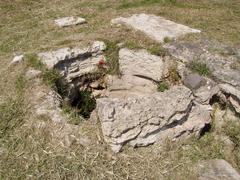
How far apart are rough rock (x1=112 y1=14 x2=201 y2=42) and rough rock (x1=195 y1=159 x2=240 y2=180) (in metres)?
2.98

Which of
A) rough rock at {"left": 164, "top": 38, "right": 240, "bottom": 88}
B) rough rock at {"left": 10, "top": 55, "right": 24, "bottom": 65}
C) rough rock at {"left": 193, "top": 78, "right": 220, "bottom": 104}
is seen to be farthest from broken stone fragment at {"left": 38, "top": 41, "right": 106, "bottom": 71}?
rough rock at {"left": 193, "top": 78, "right": 220, "bottom": 104}

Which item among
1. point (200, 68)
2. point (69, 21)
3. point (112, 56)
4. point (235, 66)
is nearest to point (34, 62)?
point (112, 56)

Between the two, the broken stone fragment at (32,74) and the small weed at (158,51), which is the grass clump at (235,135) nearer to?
the small weed at (158,51)

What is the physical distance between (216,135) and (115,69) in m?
2.45

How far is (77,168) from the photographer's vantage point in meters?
4.98

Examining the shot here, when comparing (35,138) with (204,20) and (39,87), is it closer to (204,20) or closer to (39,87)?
(39,87)

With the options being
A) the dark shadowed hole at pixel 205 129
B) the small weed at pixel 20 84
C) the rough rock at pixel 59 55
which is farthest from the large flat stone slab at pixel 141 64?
the small weed at pixel 20 84

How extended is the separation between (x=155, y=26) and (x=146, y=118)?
326 cm

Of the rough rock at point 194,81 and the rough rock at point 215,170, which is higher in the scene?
the rough rock at point 194,81

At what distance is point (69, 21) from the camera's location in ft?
28.7

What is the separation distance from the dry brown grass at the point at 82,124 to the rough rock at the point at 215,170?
0.42 feet

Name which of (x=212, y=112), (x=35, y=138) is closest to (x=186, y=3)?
(x=212, y=112)

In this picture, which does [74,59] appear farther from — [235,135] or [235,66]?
[235,135]

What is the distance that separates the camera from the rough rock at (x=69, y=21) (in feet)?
28.4
